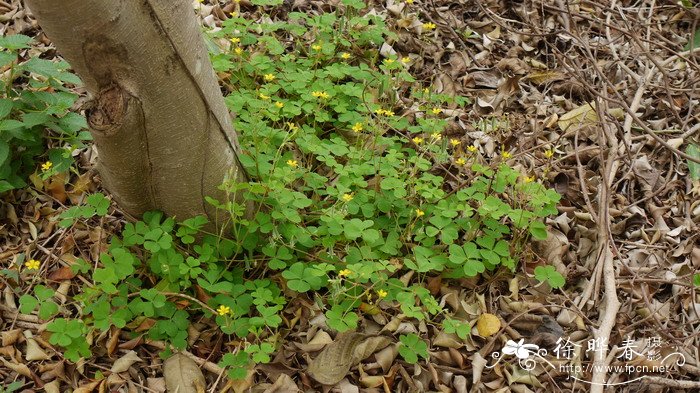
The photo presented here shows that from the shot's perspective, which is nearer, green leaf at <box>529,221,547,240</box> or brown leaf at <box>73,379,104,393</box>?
brown leaf at <box>73,379,104,393</box>

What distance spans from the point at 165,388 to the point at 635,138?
8.03 ft

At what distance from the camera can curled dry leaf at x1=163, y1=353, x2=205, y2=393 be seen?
2.26 metres

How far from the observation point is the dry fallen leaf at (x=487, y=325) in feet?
8.17

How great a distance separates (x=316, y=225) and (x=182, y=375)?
0.78 meters

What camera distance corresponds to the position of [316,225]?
265 cm

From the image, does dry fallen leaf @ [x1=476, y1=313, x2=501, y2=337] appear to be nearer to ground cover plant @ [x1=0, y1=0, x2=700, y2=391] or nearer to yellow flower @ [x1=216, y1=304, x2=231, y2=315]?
ground cover plant @ [x1=0, y1=0, x2=700, y2=391]

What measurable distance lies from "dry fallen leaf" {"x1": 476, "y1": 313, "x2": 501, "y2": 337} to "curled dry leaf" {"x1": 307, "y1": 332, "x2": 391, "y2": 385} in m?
0.38

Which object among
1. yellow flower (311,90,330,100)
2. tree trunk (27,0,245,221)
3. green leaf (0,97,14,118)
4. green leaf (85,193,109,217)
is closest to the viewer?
tree trunk (27,0,245,221)

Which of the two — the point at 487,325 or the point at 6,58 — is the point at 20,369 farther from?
the point at 487,325

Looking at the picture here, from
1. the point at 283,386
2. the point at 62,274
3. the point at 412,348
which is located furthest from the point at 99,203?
the point at 412,348

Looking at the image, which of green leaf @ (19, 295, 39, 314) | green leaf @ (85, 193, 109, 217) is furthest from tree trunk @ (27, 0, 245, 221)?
green leaf @ (19, 295, 39, 314)

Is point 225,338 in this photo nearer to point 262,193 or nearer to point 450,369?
point 262,193

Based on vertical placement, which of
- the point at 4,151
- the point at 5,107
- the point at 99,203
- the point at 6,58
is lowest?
the point at 99,203

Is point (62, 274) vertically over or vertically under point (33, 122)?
under
